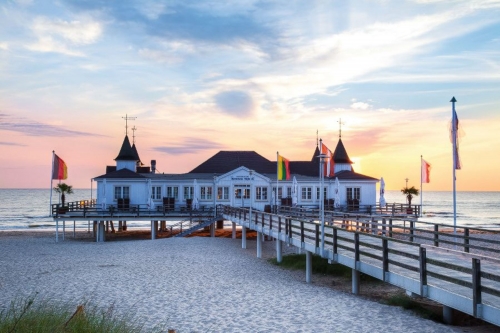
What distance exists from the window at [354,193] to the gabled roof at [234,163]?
752cm

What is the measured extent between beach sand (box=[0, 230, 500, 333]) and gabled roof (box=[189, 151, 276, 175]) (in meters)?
18.7

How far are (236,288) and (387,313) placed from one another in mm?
5737

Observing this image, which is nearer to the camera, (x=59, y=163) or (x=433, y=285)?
(x=433, y=285)

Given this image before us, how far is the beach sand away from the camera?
1308 centimetres

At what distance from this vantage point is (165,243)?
3344cm

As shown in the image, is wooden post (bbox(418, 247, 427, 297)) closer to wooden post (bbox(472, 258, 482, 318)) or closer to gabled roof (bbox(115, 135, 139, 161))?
wooden post (bbox(472, 258, 482, 318))

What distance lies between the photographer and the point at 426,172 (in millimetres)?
38469

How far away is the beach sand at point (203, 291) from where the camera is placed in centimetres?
1308

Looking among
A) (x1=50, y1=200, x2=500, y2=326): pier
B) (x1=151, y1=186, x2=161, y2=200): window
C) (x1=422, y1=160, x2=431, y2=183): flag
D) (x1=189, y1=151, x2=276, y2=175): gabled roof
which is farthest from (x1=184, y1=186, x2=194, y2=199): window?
(x1=422, y1=160, x2=431, y2=183): flag

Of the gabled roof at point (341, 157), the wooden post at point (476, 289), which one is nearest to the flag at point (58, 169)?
the gabled roof at point (341, 157)

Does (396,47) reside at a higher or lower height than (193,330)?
higher

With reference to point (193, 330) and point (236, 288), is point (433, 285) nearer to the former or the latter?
point (193, 330)

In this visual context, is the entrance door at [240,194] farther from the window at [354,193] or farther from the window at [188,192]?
the window at [354,193]

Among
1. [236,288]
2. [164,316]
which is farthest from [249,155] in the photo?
[164,316]
